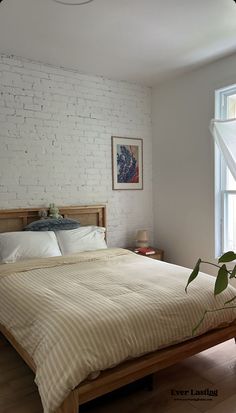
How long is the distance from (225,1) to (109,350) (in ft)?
8.26

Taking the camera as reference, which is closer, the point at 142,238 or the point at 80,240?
the point at 80,240

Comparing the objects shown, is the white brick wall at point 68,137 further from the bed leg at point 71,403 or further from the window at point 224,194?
the bed leg at point 71,403

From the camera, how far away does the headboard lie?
345 cm

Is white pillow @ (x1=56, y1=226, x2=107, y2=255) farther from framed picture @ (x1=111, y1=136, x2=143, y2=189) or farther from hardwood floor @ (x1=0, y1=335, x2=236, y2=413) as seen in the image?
hardwood floor @ (x1=0, y1=335, x2=236, y2=413)

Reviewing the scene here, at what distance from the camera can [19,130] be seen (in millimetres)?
3520

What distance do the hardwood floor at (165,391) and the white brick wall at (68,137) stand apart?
183cm

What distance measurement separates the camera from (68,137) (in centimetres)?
386

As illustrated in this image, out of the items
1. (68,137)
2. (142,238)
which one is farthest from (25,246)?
(142,238)

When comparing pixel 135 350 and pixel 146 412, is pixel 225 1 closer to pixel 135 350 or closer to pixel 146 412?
pixel 135 350

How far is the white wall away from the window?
0.22 ft

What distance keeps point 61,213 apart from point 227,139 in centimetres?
201

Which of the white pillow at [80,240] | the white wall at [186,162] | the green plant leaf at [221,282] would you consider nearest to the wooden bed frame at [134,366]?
the green plant leaf at [221,282]

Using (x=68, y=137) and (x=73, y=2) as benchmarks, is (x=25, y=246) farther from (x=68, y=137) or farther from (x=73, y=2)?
(x=73, y=2)

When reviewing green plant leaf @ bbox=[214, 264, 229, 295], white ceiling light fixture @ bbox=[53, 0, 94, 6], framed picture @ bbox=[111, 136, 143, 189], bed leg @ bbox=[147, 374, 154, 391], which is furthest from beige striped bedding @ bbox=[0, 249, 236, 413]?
white ceiling light fixture @ bbox=[53, 0, 94, 6]
